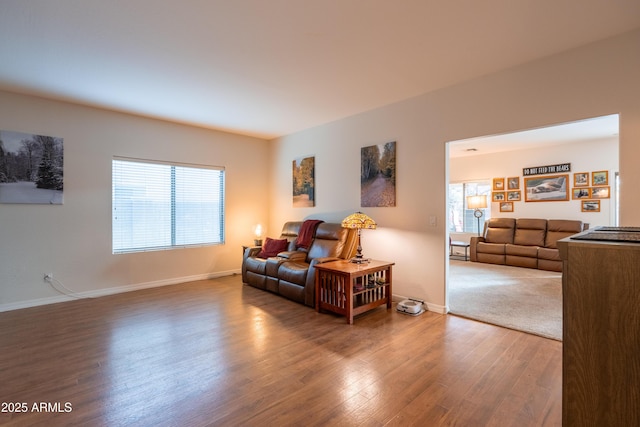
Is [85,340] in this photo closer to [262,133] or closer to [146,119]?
[146,119]

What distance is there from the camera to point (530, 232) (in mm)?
6371

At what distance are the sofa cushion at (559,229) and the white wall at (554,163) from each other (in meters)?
0.34

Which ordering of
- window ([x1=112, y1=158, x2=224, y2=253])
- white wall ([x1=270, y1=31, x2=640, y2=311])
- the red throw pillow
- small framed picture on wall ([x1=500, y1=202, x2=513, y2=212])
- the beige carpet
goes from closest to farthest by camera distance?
white wall ([x1=270, y1=31, x2=640, y2=311]) < the beige carpet < window ([x1=112, y1=158, x2=224, y2=253]) < the red throw pillow < small framed picture on wall ([x1=500, y1=202, x2=513, y2=212])

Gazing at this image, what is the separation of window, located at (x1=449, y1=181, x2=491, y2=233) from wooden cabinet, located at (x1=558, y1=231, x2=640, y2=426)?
699cm

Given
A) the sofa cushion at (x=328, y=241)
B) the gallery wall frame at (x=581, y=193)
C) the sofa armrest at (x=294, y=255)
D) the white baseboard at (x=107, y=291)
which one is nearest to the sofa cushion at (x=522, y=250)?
the gallery wall frame at (x=581, y=193)

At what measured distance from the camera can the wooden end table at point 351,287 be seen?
326 cm

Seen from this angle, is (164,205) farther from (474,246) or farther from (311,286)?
(474,246)

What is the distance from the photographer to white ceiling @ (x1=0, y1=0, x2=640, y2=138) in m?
2.14

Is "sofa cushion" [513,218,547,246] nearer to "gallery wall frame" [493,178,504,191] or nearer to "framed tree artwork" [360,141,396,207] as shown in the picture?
"gallery wall frame" [493,178,504,191]

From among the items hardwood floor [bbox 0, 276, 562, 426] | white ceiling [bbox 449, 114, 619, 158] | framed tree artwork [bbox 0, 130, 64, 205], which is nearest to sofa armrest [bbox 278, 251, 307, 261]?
hardwood floor [bbox 0, 276, 562, 426]

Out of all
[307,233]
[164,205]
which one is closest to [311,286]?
[307,233]

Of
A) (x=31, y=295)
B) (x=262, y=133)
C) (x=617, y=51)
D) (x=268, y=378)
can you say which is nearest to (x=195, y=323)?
(x=268, y=378)

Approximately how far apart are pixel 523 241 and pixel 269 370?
625cm

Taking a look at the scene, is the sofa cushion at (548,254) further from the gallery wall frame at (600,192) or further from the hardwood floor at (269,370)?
the hardwood floor at (269,370)
